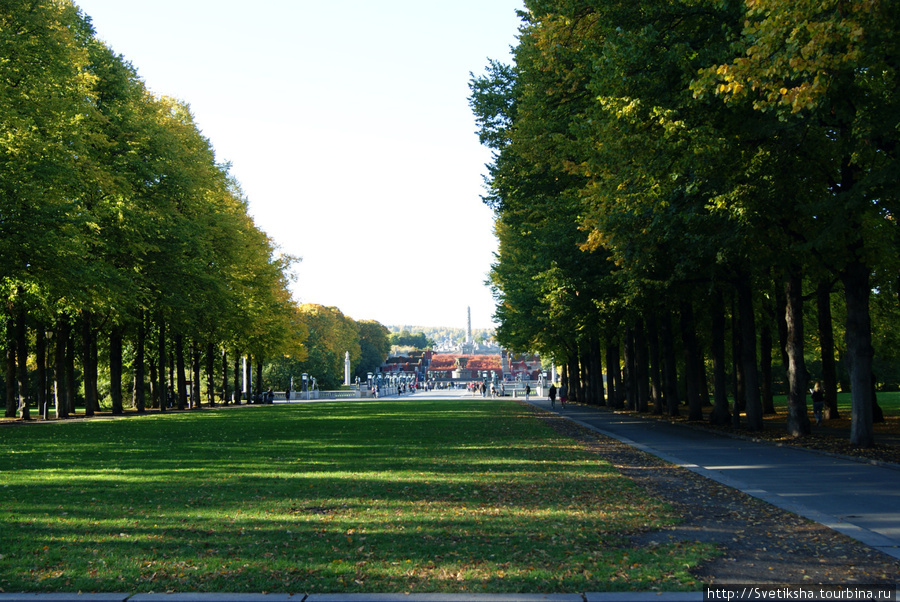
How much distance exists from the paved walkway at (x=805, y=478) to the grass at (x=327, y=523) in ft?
6.54

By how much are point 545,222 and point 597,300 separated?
350 centimetres

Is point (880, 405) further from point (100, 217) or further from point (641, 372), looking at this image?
point (100, 217)

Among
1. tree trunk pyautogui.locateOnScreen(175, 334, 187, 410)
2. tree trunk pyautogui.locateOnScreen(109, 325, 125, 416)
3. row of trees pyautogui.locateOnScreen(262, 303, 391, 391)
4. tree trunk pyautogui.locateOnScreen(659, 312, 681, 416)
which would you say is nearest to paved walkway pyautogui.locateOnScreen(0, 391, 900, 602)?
tree trunk pyautogui.locateOnScreen(659, 312, 681, 416)

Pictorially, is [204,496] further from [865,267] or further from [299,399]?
[299,399]

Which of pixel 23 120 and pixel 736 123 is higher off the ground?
pixel 23 120

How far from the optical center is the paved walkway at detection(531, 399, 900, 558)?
9.77 metres

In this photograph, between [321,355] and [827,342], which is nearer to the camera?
[827,342]

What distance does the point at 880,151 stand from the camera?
17.5 m

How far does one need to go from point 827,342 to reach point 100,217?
27632 millimetres

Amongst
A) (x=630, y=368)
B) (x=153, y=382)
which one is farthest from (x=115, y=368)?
(x=630, y=368)

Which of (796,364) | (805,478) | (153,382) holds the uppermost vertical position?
(796,364)

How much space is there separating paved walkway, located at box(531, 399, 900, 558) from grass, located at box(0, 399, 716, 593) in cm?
199

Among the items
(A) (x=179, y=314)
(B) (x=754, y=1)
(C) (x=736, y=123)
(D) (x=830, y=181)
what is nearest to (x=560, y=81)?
(C) (x=736, y=123)

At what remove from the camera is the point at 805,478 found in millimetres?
14039
